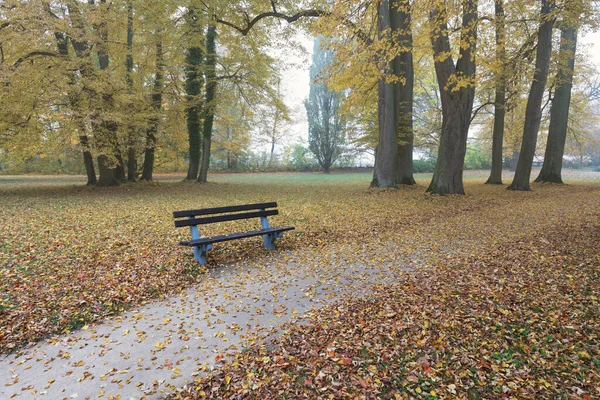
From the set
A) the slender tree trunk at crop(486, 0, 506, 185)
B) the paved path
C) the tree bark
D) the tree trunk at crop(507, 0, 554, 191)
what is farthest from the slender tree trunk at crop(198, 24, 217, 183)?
the paved path

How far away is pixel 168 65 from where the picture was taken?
15977mm

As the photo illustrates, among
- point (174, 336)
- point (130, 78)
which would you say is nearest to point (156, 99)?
point (130, 78)

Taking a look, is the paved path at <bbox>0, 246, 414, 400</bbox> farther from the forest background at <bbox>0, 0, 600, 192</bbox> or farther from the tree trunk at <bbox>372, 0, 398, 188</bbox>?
the tree trunk at <bbox>372, 0, 398, 188</bbox>

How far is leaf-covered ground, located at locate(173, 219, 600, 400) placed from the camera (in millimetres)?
2404

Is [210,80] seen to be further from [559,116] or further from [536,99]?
[559,116]

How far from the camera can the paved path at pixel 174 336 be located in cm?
258

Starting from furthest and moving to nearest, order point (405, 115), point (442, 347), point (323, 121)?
point (323, 121) < point (405, 115) < point (442, 347)

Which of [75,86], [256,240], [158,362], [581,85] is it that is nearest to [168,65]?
[75,86]

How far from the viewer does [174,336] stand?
3248 millimetres

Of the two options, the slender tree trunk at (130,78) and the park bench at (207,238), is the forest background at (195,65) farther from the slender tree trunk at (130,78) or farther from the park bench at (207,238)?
the park bench at (207,238)

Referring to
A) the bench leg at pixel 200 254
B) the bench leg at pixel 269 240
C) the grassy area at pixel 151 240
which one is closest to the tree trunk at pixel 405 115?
the grassy area at pixel 151 240

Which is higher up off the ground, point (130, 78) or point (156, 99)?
point (130, 78)

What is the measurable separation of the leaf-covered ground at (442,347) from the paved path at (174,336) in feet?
1.00

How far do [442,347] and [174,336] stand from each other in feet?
8.02
